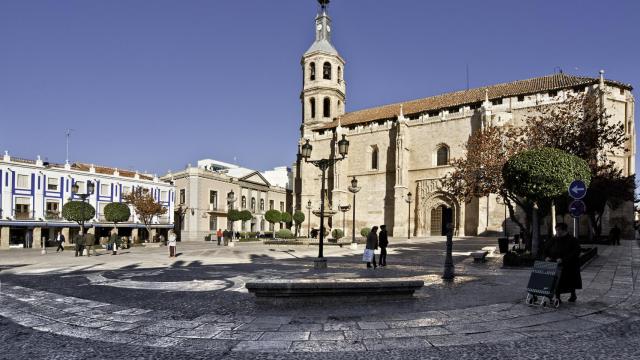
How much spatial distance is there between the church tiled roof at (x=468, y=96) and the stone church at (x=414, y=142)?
0.28 feet

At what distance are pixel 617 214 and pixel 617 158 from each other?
16.6 ft

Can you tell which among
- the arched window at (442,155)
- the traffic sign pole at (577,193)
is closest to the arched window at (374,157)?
the arched window at (442,155)

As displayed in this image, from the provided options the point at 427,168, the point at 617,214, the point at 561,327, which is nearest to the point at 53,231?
the point at 427,168

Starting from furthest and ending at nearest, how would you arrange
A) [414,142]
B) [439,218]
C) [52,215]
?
[414,142] < [439,218] < [52,215]

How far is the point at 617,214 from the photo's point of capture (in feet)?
109

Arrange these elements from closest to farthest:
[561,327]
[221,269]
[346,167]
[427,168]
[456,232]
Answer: [561,327], [221,269], [456,232], [427,168], [346,167]

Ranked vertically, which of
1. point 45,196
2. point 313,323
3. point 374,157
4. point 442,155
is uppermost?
point 374,157

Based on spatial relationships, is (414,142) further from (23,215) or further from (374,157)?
(23,215)

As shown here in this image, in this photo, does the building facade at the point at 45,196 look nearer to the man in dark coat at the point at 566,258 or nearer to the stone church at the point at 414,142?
the stone church at the point at 414,142

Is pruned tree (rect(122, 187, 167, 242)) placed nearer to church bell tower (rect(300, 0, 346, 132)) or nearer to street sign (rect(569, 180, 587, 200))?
church bell tower (rect(300, 0, 346, 132))

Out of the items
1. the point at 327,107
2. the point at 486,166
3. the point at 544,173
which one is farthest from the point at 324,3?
the point at 544,173

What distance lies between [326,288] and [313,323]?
1.06 meters

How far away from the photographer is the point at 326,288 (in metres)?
7.02

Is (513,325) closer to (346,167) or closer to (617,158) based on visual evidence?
(617,158)
